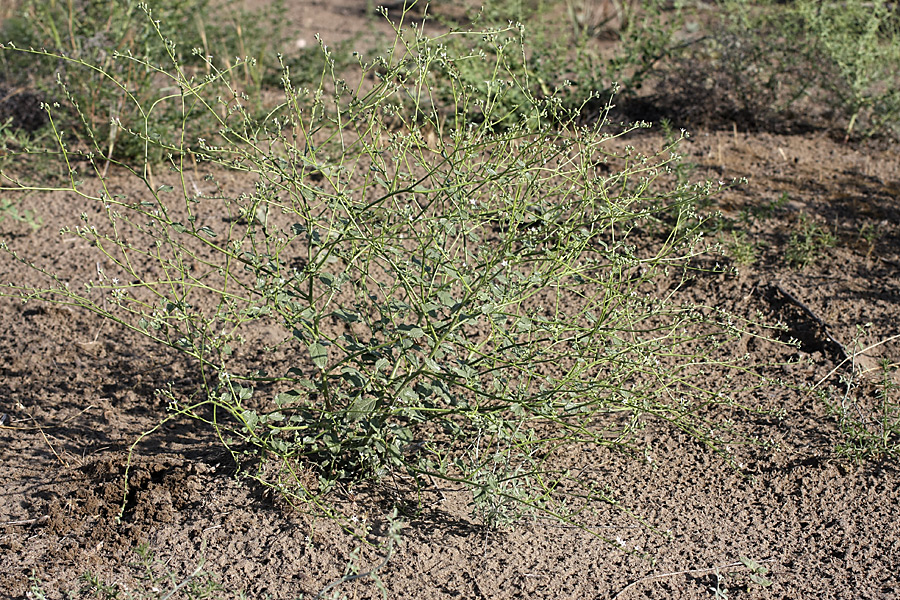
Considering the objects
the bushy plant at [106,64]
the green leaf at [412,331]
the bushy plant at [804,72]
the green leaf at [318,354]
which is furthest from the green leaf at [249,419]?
the bushy plant at [804,72]

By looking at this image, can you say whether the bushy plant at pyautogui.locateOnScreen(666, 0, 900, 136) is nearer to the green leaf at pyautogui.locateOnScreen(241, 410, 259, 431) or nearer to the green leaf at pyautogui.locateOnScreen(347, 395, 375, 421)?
the green leaf at pyautogui.locateOnScreen(347, 395, 375, 421)

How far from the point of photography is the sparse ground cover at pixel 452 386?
99.2 inches

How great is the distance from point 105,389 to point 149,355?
0.87 ft

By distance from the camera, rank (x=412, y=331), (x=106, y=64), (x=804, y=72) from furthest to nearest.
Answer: (x=804, y=72) < (x=106, y=64) < (x=412, y=331)

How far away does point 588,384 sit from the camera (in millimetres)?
2875

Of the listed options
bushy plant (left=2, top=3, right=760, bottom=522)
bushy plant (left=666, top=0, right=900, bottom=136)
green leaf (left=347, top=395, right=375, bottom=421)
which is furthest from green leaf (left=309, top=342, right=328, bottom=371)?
bushy plant (left=666, top=0, right=900, bottom=136)

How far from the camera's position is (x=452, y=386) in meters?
3.30

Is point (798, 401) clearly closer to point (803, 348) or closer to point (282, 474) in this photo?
point (803, 348)

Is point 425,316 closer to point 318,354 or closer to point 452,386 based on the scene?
point 318,354

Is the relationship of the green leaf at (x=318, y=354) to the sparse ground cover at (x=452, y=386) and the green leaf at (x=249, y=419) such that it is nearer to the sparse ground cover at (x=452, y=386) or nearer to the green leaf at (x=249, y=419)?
the sparse ground cover at (x=452, y=386)

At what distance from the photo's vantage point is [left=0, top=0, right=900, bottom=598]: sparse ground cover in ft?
8.27

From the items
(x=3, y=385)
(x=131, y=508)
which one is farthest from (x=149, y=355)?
(x=131, y=508)

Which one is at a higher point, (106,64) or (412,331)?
(412,331)

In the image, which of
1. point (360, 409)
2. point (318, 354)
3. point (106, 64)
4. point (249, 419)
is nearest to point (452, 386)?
point (360, 409)
